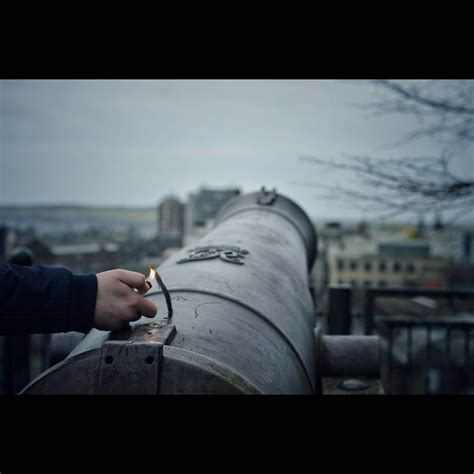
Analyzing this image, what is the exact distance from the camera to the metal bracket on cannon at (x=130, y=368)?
55.6 inches

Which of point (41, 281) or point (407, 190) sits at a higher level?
point (407, 190)

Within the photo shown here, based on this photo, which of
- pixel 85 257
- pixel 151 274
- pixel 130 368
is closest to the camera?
pixel 130 368

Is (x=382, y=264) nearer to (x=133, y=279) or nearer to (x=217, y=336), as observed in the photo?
(x=217, y=336)

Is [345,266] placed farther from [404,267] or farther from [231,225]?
[231,225]

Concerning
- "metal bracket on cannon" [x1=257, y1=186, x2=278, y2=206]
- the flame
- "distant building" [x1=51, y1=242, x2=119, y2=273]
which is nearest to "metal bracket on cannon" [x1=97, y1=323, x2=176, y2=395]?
the flame

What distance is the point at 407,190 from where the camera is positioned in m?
4.12

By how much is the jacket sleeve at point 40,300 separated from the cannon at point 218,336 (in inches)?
4.3

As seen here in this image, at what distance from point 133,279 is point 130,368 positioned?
1.04 feet

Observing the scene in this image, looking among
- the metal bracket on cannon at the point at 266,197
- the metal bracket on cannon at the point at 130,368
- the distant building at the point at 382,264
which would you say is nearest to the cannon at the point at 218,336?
the metal bracket on cannon at the point at 130,368

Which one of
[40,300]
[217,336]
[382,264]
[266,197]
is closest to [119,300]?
[40,300]

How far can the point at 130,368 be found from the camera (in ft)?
4.67
